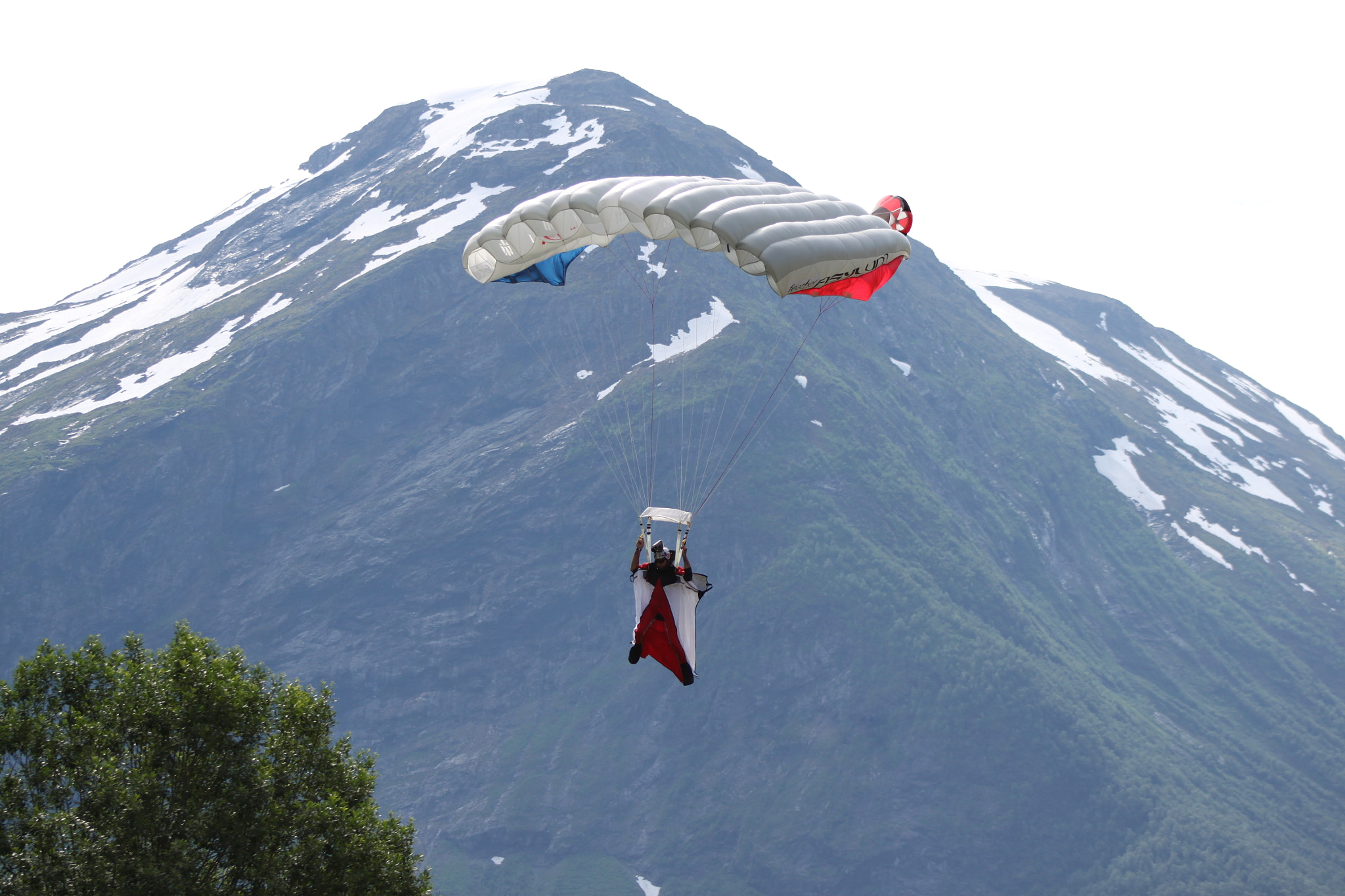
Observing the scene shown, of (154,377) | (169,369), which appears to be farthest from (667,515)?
(169,369)

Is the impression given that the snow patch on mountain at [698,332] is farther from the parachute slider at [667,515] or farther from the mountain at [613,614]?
the parachute slider at [667,515]

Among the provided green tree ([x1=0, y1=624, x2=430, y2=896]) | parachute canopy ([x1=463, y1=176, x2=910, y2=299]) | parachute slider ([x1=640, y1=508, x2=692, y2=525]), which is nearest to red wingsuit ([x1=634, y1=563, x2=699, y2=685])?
parachute slider ([x1=640, y1=508, x2=692, y2=525])

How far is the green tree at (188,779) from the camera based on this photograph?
62.4ft

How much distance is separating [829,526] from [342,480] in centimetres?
9158

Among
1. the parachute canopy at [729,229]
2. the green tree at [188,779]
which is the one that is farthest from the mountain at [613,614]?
the green tree at [188,779]

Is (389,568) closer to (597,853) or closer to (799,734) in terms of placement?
(597,853)

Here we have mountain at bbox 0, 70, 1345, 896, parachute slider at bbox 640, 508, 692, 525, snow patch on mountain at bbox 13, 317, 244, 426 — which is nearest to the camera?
parachute slider at bbox 640, 508, 692, 525

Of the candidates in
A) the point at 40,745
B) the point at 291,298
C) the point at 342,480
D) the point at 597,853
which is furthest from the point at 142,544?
the point at 40,745

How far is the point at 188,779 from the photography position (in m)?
20.6

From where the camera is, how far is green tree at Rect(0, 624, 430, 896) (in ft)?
62.4

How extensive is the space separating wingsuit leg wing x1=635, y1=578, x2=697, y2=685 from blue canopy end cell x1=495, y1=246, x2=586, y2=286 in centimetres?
1124

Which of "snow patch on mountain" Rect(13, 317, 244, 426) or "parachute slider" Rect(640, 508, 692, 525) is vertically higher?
"snow patch on mountain" Rect(13, 317, 244, 426)

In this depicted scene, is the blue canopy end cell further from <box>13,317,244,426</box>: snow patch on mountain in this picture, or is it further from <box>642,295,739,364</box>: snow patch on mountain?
<box>13,317,244,426</box>: snow patch on mountain

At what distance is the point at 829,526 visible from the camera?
172500mm
